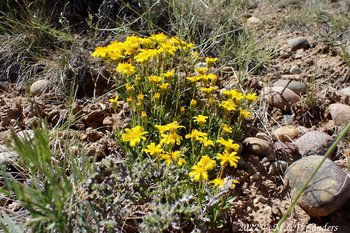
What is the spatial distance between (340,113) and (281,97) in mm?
381

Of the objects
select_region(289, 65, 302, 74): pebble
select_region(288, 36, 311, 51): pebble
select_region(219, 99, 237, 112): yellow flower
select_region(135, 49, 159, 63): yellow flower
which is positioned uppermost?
select_region(135, 49, 159, 63): yellow flower

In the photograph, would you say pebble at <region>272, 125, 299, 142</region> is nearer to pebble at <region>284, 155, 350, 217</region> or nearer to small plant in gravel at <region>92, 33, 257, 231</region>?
small plant in gravel at <region>92, 33, 257, 231</region>

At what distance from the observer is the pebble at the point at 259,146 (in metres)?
2.39

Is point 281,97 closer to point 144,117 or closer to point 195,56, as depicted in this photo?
point 195,56

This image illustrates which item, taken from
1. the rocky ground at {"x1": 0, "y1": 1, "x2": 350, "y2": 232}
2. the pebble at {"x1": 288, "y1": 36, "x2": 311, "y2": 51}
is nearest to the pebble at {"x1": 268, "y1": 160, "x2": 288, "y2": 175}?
the rocky ground at {"x1": 0, "y1": 1, "x2": 350, "y2": 232}

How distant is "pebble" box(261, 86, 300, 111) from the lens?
280 cm

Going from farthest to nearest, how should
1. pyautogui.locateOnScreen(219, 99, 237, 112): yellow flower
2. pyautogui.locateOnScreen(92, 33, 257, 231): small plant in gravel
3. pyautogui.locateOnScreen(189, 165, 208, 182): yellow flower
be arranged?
pyautogui.locateOnScreen(219, 99, 237, 112): yellow flower
pyautogui.locateOnScreen(92, 33, 257, 231): small plant in gravel
pyautogui.locateOnScreen(189, 165, 208, 182): yellow flower

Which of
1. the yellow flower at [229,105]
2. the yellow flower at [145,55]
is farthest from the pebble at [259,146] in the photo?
the yellow flower at [145,55]

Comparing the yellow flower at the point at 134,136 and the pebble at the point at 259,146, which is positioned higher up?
the yellow flower at the point at 134,136

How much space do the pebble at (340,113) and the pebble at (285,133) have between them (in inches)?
11.5

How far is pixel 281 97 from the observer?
2814 millimetres

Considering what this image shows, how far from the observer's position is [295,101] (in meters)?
2.81

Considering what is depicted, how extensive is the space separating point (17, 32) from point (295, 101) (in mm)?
2042

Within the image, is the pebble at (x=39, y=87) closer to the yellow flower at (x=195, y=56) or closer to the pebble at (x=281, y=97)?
the yellow flower at (x=195, y=56)
